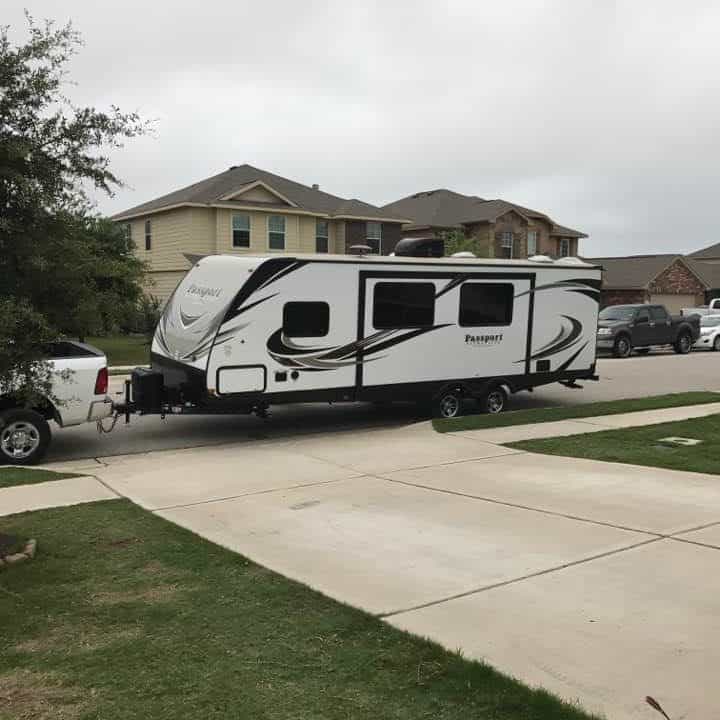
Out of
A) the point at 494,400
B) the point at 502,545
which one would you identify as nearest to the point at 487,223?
the point at 494,400

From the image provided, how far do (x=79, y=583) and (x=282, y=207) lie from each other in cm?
3152

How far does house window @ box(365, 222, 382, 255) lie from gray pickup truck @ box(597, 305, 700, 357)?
43.3 ft

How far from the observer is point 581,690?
390cm

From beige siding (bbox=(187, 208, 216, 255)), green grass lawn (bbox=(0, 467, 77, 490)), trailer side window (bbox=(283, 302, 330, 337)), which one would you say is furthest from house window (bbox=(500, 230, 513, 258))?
green grass lawn (bbox=(0, 467, 77, 490))

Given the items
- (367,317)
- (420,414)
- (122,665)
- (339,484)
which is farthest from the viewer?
(420,414)

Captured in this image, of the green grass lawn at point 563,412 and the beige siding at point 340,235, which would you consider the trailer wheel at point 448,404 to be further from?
the beige siding at point 340,235

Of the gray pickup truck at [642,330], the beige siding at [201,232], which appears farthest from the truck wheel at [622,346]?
the beige siding at [201,232]

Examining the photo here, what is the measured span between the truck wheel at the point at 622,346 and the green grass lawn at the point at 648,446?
50.6 ft

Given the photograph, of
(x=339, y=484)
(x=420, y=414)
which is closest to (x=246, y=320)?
(x=339, y=484)

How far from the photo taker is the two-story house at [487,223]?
146ft

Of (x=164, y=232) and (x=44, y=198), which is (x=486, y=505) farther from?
(x=164, y=232)

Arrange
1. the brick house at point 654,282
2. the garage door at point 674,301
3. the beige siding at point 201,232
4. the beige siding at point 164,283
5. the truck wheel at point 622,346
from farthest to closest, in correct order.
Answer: the garage door at point 674,301 < the brick house at point 654,282 < the beige siding at point 164,283 < the beige siding at point 201,232 < the truck wheel at point 622,346

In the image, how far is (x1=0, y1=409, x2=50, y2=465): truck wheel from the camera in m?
10.1

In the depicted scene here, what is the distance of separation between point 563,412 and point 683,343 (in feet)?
59.2
